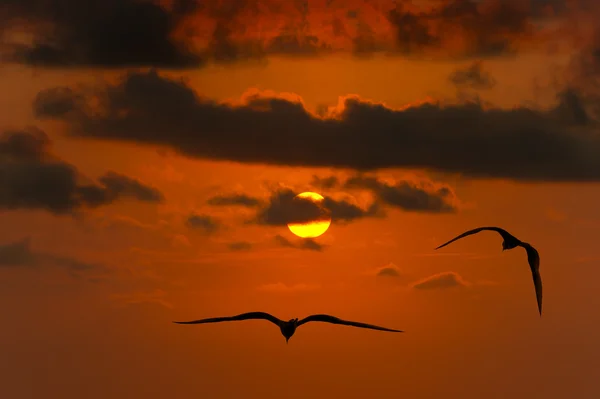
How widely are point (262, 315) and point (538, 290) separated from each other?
2604 centimetres

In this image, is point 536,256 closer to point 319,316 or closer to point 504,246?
point 504,246

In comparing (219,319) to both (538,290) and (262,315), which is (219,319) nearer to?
(262,315)

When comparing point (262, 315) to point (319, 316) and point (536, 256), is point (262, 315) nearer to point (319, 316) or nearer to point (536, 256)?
point (319, 316)

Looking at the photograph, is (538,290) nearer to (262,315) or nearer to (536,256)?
(536,256)

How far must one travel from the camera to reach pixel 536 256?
152 m

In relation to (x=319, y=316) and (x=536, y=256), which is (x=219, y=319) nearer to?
(x=319, y=316)

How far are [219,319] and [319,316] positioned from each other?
9.47m

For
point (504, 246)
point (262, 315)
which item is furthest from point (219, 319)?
point (504, 246)

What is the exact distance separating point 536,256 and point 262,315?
26.4 metres

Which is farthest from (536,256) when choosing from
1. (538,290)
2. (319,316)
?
(319,316)

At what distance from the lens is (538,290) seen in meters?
152

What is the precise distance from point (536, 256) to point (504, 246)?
4756 mm

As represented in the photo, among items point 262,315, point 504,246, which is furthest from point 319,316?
point 504,246

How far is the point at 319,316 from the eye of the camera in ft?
508
